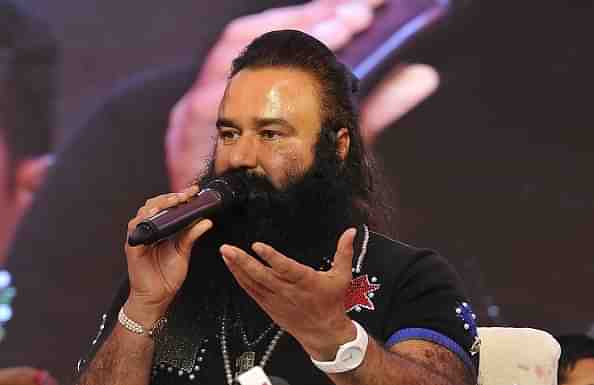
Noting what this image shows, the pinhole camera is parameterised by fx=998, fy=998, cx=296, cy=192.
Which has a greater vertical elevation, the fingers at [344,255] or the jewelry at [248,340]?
the fingers at [344,255]

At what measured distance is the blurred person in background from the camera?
4.27 meters

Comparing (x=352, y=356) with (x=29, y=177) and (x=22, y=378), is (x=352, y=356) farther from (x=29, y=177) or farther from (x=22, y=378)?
(x=29, y=177)

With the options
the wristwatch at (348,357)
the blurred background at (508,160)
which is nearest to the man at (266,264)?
the wristwatch at (348,357)

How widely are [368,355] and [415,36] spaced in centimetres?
245

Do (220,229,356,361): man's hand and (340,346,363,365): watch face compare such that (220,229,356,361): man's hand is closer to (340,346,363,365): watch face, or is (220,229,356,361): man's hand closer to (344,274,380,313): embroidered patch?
(340,346,363,365): watch face

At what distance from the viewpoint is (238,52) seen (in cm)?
414

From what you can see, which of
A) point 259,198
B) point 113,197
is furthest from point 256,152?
point 113,197

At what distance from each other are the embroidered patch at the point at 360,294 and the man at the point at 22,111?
2.53m

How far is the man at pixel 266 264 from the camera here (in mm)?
2086

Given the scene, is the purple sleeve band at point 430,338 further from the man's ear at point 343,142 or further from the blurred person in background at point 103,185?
the blurred person in background at point 103,185

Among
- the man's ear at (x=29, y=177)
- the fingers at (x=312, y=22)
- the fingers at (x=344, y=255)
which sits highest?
the fingers at (x=344, y=255)

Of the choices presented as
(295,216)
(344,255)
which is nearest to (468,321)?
(295,216)

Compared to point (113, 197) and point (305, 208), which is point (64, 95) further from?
point (305, 208)

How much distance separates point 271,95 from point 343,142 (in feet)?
0.91
